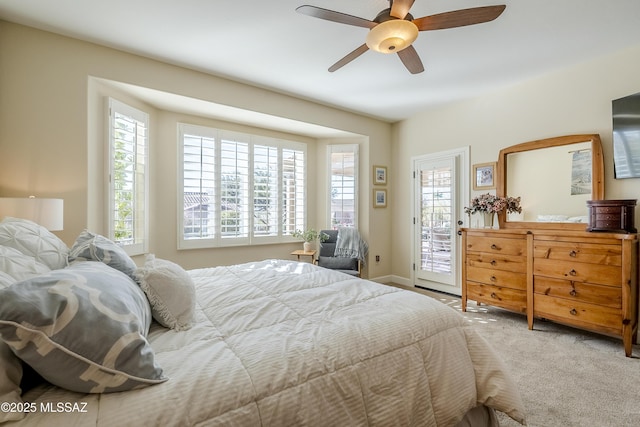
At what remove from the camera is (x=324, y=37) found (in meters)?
2.55

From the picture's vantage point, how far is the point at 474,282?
3.39 m

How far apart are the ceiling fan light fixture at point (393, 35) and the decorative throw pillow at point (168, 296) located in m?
1.86

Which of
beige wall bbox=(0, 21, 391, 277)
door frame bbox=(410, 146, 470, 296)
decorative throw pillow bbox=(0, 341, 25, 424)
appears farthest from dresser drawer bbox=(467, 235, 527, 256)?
decorative throw pillow bbox=(0, 341, 25, 424)

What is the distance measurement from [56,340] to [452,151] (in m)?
4.42

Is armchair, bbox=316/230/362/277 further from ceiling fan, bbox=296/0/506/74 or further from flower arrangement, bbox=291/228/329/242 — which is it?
ceiling fan, bbox=296/0/506/74

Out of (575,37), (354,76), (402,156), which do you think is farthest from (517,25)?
(402,156)

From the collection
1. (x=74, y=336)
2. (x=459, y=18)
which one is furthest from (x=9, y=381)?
(x=459, y=18)

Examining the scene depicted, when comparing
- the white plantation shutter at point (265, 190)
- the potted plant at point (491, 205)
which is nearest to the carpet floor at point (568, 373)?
the potted plant at point (491, 205)

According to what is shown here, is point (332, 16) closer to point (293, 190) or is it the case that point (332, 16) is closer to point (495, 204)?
point (495, 204)

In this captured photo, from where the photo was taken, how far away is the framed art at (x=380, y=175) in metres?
4.80

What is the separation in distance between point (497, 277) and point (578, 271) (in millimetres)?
732

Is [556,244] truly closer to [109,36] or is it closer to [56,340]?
[56,340]

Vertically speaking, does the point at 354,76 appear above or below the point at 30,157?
above

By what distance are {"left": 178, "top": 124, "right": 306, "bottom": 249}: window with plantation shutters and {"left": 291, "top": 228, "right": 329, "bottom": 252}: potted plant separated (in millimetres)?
140
